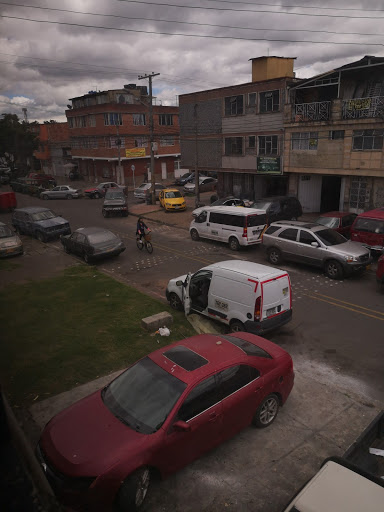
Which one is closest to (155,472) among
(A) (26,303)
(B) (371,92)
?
(A) (26,303)

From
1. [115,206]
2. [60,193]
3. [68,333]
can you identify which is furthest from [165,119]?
[68,333]

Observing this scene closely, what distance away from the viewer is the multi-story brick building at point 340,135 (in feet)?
70.7

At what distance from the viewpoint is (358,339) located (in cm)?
984

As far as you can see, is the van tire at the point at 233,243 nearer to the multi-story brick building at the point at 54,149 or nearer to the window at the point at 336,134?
the window at the point at 336,134

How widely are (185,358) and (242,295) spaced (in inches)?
144

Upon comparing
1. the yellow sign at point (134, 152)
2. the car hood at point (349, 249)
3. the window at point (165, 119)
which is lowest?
the car hood at point (349, 249)

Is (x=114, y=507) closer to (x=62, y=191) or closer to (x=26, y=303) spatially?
(x=26, y=303)

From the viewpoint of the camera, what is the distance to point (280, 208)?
2259cm

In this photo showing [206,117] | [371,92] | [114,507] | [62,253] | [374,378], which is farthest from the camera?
[206,117]

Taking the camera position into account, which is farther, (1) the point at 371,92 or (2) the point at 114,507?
(1) the point at 371,92

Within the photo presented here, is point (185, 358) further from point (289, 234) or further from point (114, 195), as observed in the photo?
point (114, 195)

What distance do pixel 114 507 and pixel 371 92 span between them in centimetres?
2496

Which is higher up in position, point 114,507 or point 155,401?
point 155,401

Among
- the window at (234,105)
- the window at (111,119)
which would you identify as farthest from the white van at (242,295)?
the window at (111,119)
